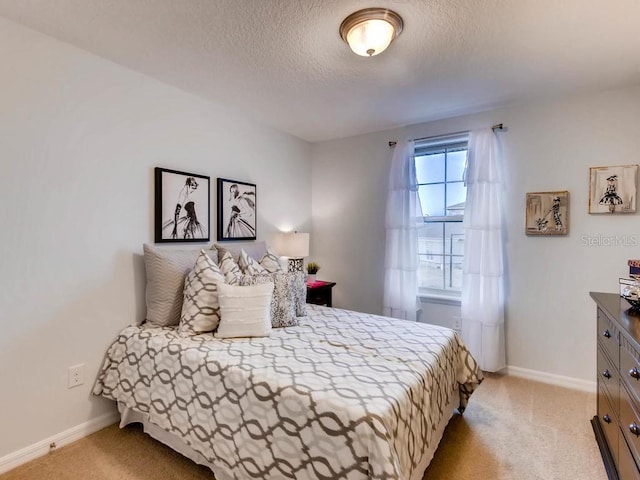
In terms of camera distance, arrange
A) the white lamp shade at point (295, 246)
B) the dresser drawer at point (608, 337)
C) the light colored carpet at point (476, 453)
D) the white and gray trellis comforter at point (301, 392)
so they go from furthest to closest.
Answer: the white lamp shade at point (295, 246), the light colored carpet at point (476, 453), the dresser drawer at point (608, 337), the white and gray trellis comforter at point (301, 392)

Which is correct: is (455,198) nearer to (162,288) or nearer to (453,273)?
(453,273)

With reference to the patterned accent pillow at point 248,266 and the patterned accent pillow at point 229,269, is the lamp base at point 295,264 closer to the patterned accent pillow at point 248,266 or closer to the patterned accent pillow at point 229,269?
the patterned accent pillow at point 248,266

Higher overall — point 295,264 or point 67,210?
point 67,210

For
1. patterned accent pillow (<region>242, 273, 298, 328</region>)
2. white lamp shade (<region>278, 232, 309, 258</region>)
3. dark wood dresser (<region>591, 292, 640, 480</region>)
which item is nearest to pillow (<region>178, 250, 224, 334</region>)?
patterned accent pillow (<region>242, 273, 298, 328</region>)

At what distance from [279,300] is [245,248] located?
32.3 inches

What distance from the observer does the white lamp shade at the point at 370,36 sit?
1.65 m

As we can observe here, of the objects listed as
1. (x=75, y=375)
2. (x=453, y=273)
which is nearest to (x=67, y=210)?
(x=75, y=375)

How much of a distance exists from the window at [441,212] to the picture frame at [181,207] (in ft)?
6.91

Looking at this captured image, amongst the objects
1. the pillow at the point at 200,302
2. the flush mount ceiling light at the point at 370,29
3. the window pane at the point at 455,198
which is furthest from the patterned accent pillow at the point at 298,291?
the window pane at the point at 455,198

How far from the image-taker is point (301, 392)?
4.34ft

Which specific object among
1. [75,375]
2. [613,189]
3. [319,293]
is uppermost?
[613,189]

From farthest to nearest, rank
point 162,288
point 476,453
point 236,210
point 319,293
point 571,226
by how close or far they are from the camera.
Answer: point 319,293 → point 236,210 → point 571,226 → point 162,288 → point 476,453

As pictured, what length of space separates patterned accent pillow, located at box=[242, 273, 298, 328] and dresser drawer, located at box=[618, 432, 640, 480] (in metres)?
1.76

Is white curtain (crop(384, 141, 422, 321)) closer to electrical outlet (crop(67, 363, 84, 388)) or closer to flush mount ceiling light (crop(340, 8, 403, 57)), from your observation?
flush mount ceiling light (crop(340, 8, 403, 57))
